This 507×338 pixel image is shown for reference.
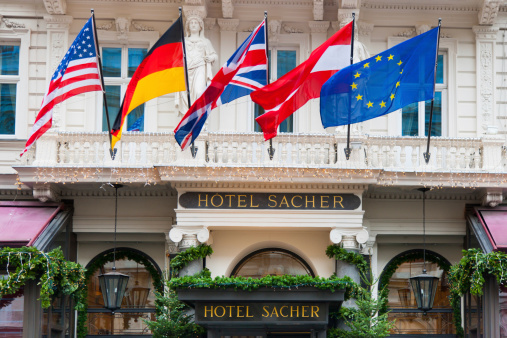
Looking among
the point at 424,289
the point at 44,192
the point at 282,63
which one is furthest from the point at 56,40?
the point at 424,289

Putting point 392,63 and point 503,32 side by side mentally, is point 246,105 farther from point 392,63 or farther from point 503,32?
point 503,32

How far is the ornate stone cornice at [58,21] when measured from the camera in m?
24.1

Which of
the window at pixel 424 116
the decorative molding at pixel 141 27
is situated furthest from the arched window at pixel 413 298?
the decorative molding at pixel 141 27

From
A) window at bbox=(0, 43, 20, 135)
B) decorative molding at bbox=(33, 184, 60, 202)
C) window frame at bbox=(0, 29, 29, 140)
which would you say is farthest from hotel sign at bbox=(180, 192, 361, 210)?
window at bbox=(0, 43, 20, 135)

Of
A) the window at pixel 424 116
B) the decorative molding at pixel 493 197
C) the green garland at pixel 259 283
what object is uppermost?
the window at pixel 424 116

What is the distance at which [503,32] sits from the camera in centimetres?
2448

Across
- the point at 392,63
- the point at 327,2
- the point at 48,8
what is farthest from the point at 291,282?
the point at 48,8

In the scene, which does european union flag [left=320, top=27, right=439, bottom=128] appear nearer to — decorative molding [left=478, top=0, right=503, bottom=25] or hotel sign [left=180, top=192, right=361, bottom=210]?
hotel sign [left=180, top=192, right=361, bottom=210]

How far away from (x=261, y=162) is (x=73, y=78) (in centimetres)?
435

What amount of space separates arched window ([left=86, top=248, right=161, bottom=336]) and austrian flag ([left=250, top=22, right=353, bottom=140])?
513 centimetres

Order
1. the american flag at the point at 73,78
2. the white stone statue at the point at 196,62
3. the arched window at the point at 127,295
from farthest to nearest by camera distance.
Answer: the arched window at the point at 127,295, the white stone statue at the point at 196,62, the american flag at the point at 73,78

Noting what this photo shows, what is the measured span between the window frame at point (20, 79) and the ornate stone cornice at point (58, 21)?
57 cm

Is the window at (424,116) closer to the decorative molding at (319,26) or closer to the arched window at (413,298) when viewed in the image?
the decorative molding at (319,26)

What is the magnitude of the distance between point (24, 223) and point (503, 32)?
1191 cm
